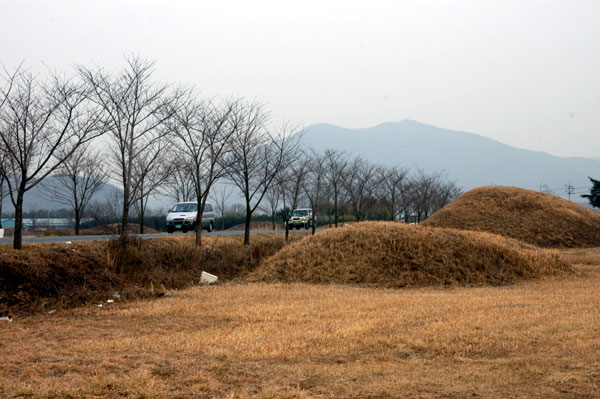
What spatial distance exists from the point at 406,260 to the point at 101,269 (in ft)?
27.8

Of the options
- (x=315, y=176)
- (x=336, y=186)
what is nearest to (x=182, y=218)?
(x=315, y=176)

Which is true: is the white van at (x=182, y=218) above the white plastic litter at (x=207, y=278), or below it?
above

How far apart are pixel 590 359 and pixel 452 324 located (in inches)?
93.7

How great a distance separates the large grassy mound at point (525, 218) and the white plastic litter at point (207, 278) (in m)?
22.8

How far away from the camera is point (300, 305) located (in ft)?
35.5

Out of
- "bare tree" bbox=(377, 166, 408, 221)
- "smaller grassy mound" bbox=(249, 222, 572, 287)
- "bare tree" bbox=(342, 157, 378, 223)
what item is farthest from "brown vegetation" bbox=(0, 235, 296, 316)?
"bare tree" bbox=(377, 166, 408, 221)

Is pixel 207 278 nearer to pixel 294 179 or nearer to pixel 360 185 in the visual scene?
pixel 294 179

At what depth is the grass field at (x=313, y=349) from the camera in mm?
5195

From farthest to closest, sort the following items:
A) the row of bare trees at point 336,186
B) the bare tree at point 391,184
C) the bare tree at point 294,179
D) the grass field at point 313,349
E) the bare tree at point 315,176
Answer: the bare tree at point 391,184 → the bare tree at point 315,176 → the row of bare trees at point 336,186 → the bare tree at point 294,179 → the grass field at point 313,349

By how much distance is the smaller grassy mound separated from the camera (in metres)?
15.2

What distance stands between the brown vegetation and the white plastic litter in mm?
369

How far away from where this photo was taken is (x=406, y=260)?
52.0ft

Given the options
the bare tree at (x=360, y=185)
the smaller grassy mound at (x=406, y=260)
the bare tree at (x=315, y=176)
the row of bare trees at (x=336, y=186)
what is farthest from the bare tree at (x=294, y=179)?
the smaller grassy mound at (x=406, y=260)

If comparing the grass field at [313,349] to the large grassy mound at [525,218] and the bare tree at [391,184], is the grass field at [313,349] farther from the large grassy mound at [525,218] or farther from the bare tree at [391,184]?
the bare tree at [391,184]
